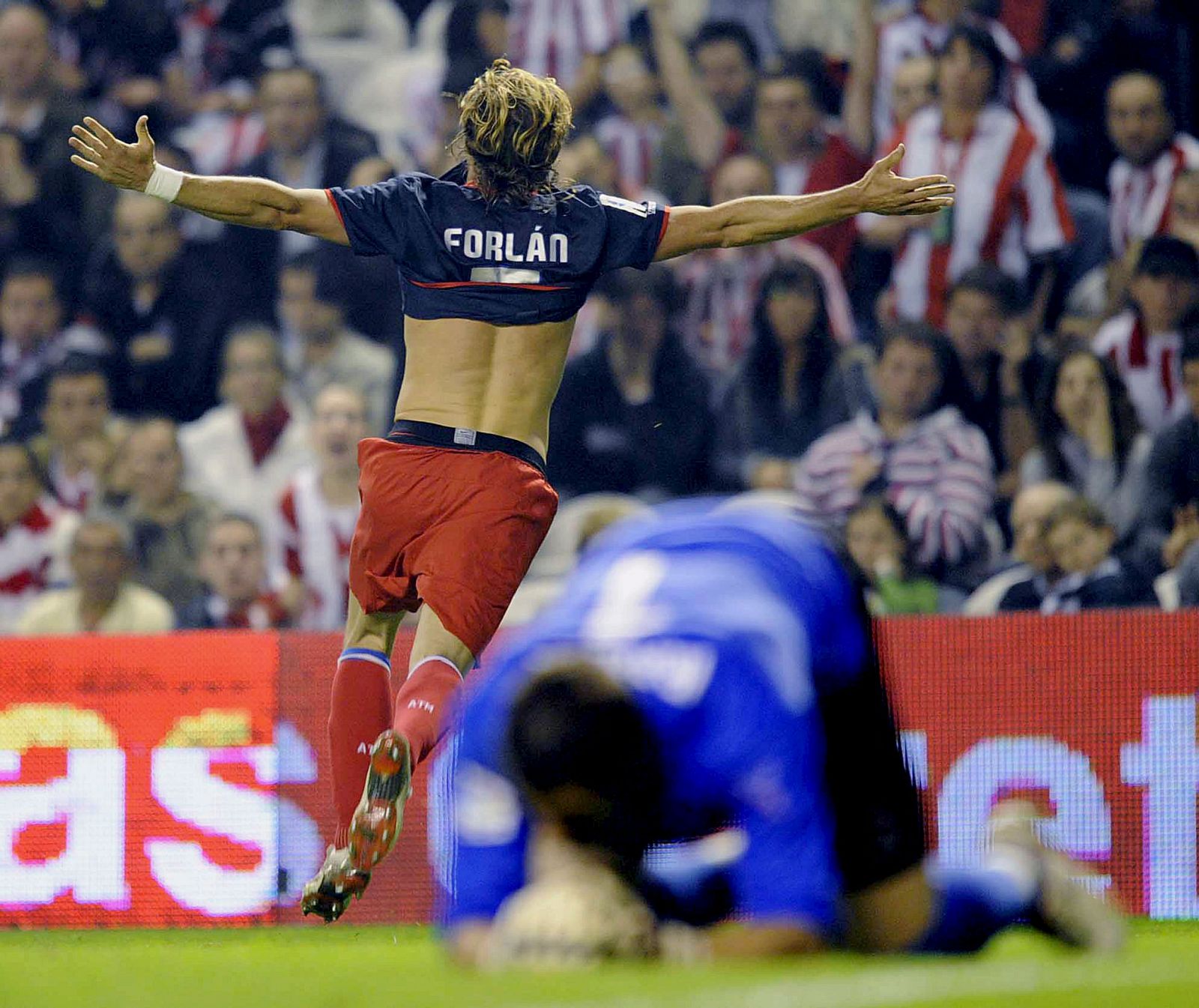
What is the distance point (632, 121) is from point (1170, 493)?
11.6 ft

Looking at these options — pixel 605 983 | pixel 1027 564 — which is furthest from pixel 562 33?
pixel 605 983

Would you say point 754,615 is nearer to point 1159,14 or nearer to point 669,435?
point 669,435

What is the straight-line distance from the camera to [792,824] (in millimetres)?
2885

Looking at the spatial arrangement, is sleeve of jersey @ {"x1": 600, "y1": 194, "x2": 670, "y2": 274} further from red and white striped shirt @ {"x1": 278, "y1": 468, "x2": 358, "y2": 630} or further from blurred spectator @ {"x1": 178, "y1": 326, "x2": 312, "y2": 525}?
blurred spectator @ {"x1": 178, "y1": 326, "x2": 312, "y2": 525}

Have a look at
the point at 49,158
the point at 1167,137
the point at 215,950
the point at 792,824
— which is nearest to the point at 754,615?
the point at 792,824

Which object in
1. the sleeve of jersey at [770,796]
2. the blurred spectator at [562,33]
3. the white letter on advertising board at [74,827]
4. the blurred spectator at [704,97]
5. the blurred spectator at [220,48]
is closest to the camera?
the sleeve of jersey at [770,796]

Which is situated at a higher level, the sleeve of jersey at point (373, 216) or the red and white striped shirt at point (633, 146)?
the red and white striped shirt at point (633, 146)

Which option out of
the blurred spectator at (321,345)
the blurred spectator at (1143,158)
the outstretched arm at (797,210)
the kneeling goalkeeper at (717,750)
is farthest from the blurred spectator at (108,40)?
the kneeling goalkeeper at (717,750)

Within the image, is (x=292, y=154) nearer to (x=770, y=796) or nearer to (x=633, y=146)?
(x=633, y=146)

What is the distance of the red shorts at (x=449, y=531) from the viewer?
5.00m

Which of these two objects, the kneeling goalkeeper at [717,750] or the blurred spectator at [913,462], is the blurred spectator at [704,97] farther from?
the kneeling goalkeeper at [717,750]

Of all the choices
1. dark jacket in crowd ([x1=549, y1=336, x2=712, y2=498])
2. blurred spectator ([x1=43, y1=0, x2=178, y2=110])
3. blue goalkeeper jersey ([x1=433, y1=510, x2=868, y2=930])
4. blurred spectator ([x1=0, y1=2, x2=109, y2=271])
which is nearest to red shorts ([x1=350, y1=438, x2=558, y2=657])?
blue goalkeeper jersey ([x1=433, y1=510, x2=868, y2=930])

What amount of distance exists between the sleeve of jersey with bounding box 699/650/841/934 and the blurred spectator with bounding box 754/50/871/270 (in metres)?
6.67

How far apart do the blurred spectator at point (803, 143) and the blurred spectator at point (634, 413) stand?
94 cm
